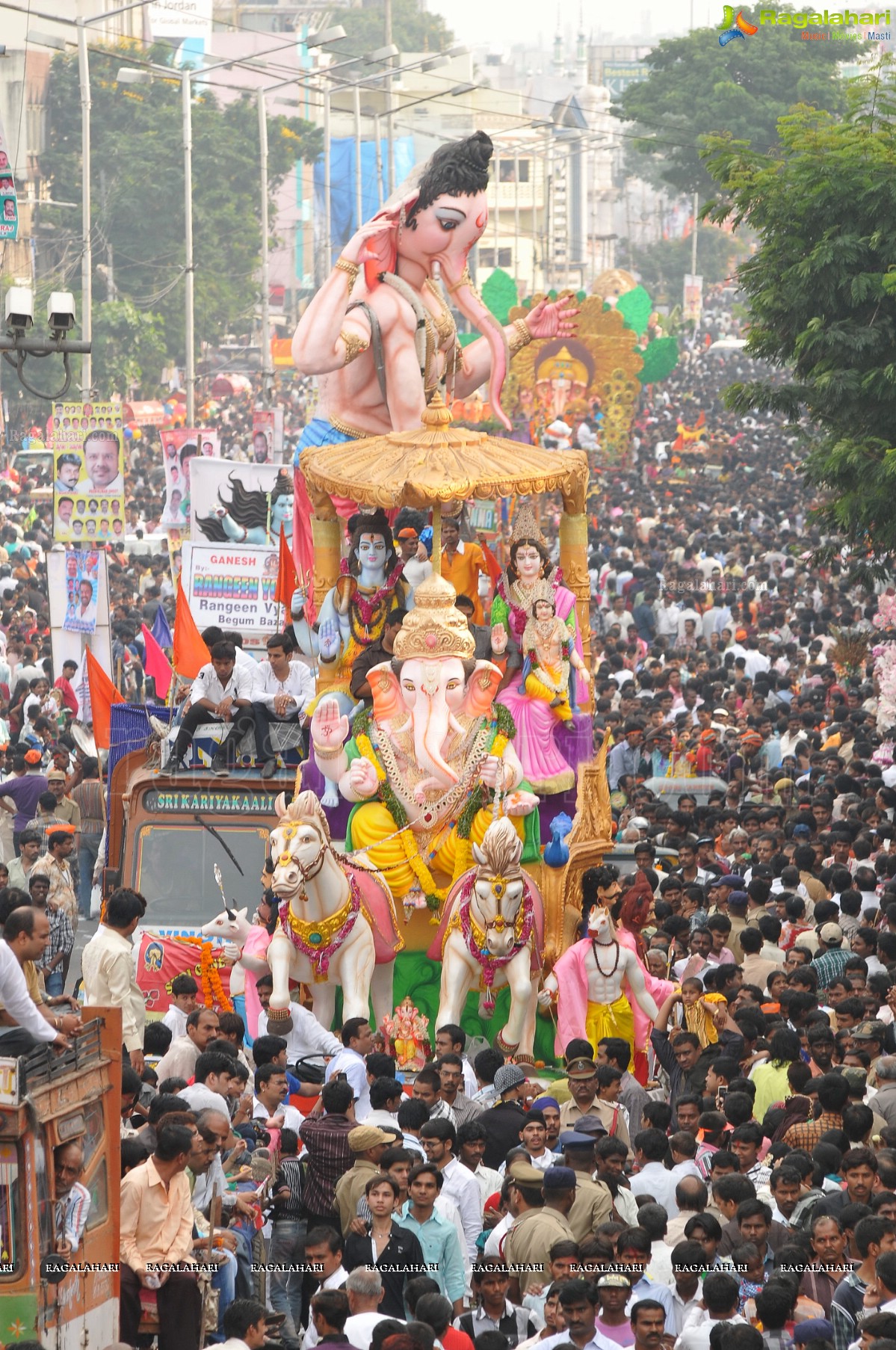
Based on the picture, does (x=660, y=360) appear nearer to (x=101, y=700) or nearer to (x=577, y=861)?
(x=101, y=700)

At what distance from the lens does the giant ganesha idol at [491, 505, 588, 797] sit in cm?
1411

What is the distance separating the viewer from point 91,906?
18.5m

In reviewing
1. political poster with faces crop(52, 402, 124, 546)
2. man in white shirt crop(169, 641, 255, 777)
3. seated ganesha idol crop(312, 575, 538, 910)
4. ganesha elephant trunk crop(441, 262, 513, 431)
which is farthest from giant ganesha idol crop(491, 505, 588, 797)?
political poster with faces crop(52, 402, 124, 546)

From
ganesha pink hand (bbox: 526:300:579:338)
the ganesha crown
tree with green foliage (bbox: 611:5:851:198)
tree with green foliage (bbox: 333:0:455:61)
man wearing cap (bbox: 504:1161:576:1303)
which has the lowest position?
man wearing cap (bbox: 504:1161:576:1303)

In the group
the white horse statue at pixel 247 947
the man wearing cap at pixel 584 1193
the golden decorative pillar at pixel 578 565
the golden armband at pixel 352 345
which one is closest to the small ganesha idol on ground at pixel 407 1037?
the white horse statue at pixel 247 947

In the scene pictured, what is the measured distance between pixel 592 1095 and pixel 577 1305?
2.82 metres

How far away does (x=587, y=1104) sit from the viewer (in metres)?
10.7

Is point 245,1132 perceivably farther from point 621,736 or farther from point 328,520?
point 621,736

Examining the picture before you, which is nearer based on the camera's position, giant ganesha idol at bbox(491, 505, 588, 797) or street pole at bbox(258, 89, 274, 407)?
giant ganesha idol at bbox(491, 505, 588, 797)

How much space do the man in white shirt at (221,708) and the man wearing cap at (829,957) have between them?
11.5 ft

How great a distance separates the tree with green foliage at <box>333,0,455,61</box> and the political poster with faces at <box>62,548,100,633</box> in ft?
331

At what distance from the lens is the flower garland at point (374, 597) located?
47.5 feet

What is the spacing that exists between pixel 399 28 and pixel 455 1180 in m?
129

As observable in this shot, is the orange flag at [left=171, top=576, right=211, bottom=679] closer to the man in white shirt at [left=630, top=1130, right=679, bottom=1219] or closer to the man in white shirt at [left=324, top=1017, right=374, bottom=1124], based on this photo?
the man in white shirt at [left=324, top=1017, right=374, bottom=1124]
